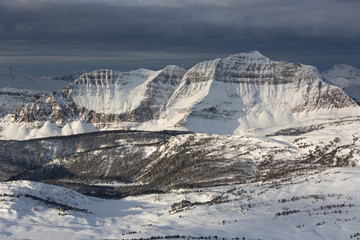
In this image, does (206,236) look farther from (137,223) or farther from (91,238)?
(137,223)

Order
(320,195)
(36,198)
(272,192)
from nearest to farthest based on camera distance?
(320,195), (272,192), (36,198)

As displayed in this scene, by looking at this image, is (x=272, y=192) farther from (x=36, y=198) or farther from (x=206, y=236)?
(x=36, y=198)

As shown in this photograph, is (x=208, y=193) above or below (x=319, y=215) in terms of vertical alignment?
below

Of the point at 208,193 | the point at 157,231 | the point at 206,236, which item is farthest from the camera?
the point at 208,193

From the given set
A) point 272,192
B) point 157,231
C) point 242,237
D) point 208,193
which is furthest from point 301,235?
point 208,193

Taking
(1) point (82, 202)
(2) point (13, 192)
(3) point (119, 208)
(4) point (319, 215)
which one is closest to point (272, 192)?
(4) point (319, 215)

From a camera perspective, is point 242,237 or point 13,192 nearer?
point 242,237
